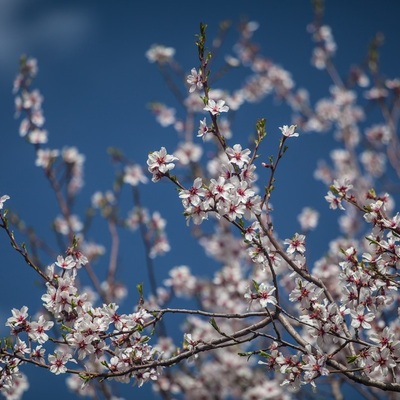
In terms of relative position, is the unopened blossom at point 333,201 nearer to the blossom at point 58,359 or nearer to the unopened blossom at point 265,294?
the unopened blossom at point 265,294

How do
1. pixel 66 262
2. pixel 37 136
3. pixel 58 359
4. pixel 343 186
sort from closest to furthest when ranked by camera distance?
1. pixel 58 359
2. pixel 66 262
3. pixel 343 186
4. pixel 37 136

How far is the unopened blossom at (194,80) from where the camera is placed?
3.65m

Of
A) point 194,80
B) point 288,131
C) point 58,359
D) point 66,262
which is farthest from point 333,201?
point 58,359

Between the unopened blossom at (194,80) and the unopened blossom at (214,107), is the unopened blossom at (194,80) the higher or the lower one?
the higher one

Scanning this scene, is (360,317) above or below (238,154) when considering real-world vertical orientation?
below

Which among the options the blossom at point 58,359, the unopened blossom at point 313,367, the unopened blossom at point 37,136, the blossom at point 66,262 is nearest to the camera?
the unopened blossom at point 313,367

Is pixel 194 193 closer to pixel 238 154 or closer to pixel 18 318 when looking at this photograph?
pixel 238 154

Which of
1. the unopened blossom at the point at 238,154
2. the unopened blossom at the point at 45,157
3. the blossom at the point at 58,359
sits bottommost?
the blossom at the point at 58,359

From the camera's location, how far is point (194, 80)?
12.1ft

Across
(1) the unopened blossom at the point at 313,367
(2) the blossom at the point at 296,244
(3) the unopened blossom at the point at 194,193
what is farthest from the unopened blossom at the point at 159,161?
(1) the unopened blossom at the point at 313,367

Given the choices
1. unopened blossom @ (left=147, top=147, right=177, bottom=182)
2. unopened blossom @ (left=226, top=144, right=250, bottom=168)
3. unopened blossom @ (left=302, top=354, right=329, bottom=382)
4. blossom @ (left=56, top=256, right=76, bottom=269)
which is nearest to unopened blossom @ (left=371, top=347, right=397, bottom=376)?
unopened blossom @ (left=302, top=354, right=329, bottom=382)

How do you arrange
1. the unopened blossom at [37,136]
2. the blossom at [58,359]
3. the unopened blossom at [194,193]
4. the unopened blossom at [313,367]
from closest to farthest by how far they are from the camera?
the unopened blossom at [313,367]
the unopened blossom at [194,193]
the blossom at [58,359]
the unopened blossom at [37,136]

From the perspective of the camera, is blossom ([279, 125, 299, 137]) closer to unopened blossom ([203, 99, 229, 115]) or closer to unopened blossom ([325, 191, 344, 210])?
unopened blossom ([203, 99, 229, 115])

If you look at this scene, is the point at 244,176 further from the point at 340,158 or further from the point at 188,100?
the point at 340,158
